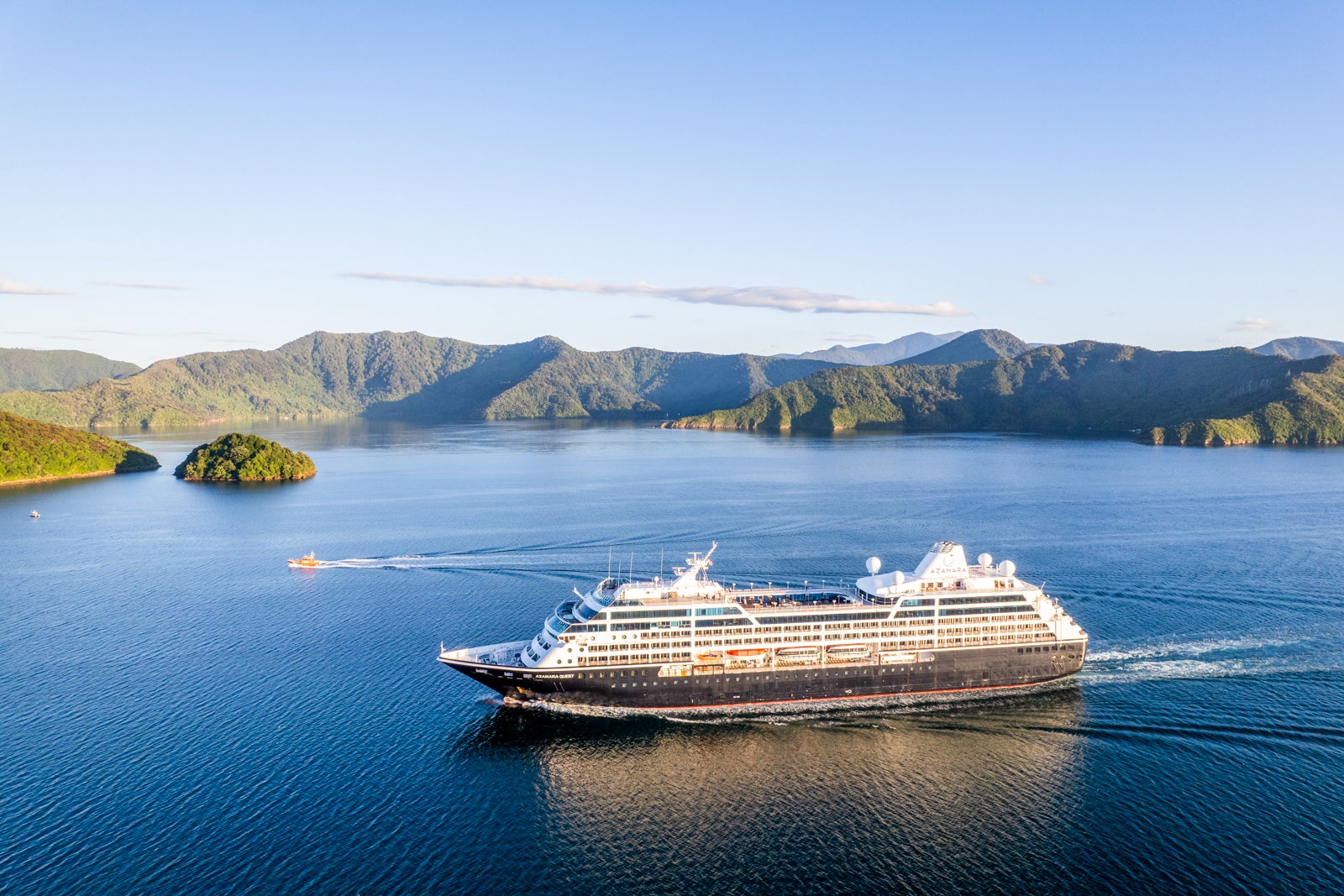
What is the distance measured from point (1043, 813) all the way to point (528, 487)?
386ft

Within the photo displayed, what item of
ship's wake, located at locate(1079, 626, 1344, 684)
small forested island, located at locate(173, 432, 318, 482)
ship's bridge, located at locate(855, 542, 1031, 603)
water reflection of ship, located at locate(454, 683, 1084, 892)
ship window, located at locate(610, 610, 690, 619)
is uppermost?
small forested island, located at locate(173, 432, 318, 482)

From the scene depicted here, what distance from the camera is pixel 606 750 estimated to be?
151ft

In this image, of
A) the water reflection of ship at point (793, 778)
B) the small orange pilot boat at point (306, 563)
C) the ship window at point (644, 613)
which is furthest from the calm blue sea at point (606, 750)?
the ship window at point (644, 613)

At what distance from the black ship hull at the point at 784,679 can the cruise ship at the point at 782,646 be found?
7 centimetres

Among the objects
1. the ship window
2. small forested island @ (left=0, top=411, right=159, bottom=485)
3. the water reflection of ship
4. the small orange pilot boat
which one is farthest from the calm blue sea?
small forested island @ (left=0, top=411, right=159, bottom=485)

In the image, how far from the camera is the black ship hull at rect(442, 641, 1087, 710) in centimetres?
5006

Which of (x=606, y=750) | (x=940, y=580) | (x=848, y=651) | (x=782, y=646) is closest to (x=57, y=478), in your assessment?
(x=606, y=750)

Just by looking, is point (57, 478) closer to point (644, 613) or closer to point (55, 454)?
point (55, 454)

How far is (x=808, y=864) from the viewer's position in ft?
118

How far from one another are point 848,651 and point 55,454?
174 metres

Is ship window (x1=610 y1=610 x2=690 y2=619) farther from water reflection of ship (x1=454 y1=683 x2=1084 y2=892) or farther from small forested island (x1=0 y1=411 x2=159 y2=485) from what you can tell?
small forested island (x1=0 y1=411 x2=159 y2=485)

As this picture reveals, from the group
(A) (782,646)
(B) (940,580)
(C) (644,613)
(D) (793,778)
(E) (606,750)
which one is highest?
(B) (940,580)

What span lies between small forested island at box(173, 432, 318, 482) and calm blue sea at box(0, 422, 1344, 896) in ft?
225

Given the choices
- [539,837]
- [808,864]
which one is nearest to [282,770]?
[539,837]
